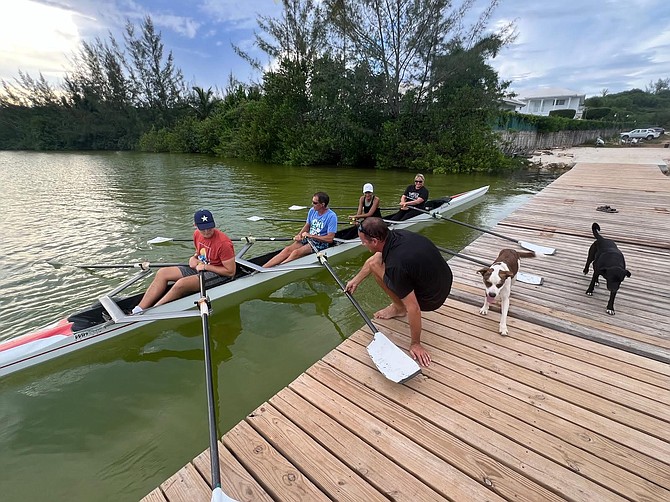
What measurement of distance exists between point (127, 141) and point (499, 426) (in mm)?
64027

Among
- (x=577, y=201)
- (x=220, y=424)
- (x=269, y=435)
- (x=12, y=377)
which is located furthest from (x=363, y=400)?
→ (x=577, y=201)

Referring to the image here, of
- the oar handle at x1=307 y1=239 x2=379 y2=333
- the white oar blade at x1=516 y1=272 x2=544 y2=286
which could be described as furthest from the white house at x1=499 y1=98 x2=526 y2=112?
the oar handle at x1=307 y1=239 x2=379 y2=333

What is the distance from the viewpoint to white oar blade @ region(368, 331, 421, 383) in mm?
2740

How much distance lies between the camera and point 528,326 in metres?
3.59

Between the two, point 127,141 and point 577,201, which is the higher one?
point 127,141

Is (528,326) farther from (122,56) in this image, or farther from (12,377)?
(122,56)

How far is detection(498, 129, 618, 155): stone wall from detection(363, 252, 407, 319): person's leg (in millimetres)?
22999

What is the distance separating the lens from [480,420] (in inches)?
95.5

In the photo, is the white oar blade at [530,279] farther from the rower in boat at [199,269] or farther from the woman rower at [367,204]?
the rower in boat at [199,269]

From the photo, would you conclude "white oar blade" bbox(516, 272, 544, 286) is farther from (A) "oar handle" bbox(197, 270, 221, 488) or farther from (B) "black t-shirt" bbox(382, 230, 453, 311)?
(A) "oar handle" bbox(197, 270, 221, 488)

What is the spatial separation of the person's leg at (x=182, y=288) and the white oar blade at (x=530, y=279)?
15.0 ft

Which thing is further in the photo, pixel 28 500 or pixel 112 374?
pixel 112 374

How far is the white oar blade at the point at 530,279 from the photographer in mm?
4535

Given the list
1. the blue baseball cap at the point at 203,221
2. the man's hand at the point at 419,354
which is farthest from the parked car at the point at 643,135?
the blue baseball cap at the point at 203,221
